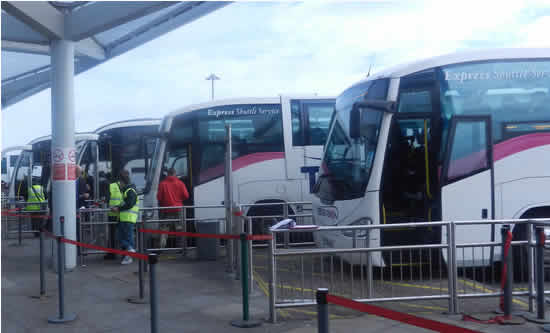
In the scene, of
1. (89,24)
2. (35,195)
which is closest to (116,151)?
(35,195)

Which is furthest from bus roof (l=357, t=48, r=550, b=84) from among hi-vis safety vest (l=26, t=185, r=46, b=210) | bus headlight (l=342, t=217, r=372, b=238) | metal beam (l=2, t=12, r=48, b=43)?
hi-vis safety vest (l=26, t=185, r=46, b=210)

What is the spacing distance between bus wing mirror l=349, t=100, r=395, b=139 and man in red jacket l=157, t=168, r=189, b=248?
4714 mm

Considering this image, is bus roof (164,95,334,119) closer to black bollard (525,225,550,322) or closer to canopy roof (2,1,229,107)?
canopy roof (2,1,229,107)

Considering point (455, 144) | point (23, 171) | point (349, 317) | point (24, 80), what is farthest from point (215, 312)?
point (23, 171)

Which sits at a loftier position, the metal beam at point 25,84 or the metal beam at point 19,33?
the metal beam at point 25,84

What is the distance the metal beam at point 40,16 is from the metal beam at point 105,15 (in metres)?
0.21

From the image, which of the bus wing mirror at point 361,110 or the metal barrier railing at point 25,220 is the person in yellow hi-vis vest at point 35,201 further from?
the bus wing mirror at point 361,110

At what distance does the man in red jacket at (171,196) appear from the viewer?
1179 cm

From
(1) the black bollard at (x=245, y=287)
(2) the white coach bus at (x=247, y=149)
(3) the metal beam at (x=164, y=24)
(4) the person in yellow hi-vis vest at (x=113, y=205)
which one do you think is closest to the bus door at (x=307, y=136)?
(2) the white coach bus at (x=247, y=149)

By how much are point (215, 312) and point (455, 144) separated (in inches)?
175

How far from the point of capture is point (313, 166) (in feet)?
42.2

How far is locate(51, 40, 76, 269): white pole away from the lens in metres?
9.88

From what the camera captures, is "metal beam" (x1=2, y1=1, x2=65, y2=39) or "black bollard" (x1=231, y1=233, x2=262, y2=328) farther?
"metal beam" (x1=2, y1=1, x2=65, y2=39)

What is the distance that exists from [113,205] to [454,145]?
6.80 m
